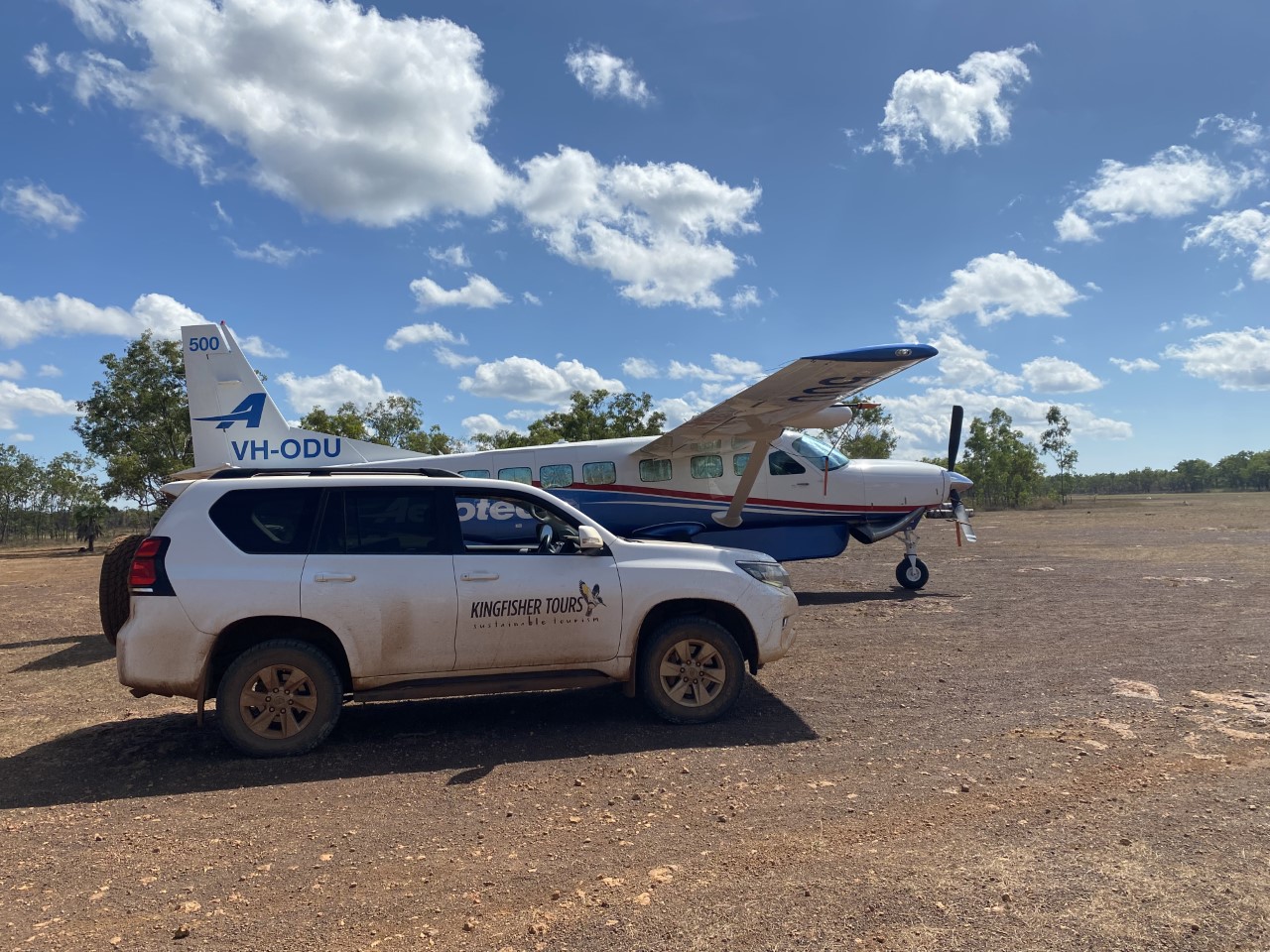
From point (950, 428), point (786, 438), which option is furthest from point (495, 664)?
point (950, 428)

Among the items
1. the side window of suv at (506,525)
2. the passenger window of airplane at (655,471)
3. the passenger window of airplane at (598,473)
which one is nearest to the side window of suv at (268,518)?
the side window of suv at (506,525)

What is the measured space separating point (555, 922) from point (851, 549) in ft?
76.8

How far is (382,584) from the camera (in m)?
5.41

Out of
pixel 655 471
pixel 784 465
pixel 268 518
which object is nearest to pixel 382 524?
pixel 268 518

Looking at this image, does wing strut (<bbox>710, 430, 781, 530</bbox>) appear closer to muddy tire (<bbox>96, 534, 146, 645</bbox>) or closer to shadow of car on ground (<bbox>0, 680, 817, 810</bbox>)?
shadow of car on ground (<bbox>0, 680, 817, 810</bbox>)

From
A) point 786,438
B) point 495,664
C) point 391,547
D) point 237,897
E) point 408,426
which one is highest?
point 408,426

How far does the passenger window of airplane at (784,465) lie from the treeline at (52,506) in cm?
3619

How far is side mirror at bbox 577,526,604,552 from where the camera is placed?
572cm

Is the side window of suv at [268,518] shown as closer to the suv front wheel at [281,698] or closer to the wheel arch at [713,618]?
the suv front wheel at [281,698]

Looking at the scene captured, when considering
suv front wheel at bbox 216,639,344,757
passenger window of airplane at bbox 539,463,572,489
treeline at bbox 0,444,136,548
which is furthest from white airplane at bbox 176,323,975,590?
treeline at bbox 0,444,136,548

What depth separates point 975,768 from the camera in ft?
15.6

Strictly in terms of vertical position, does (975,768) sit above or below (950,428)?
below

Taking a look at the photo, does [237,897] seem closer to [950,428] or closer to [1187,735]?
[1187,735]

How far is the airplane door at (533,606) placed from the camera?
18.0ft
